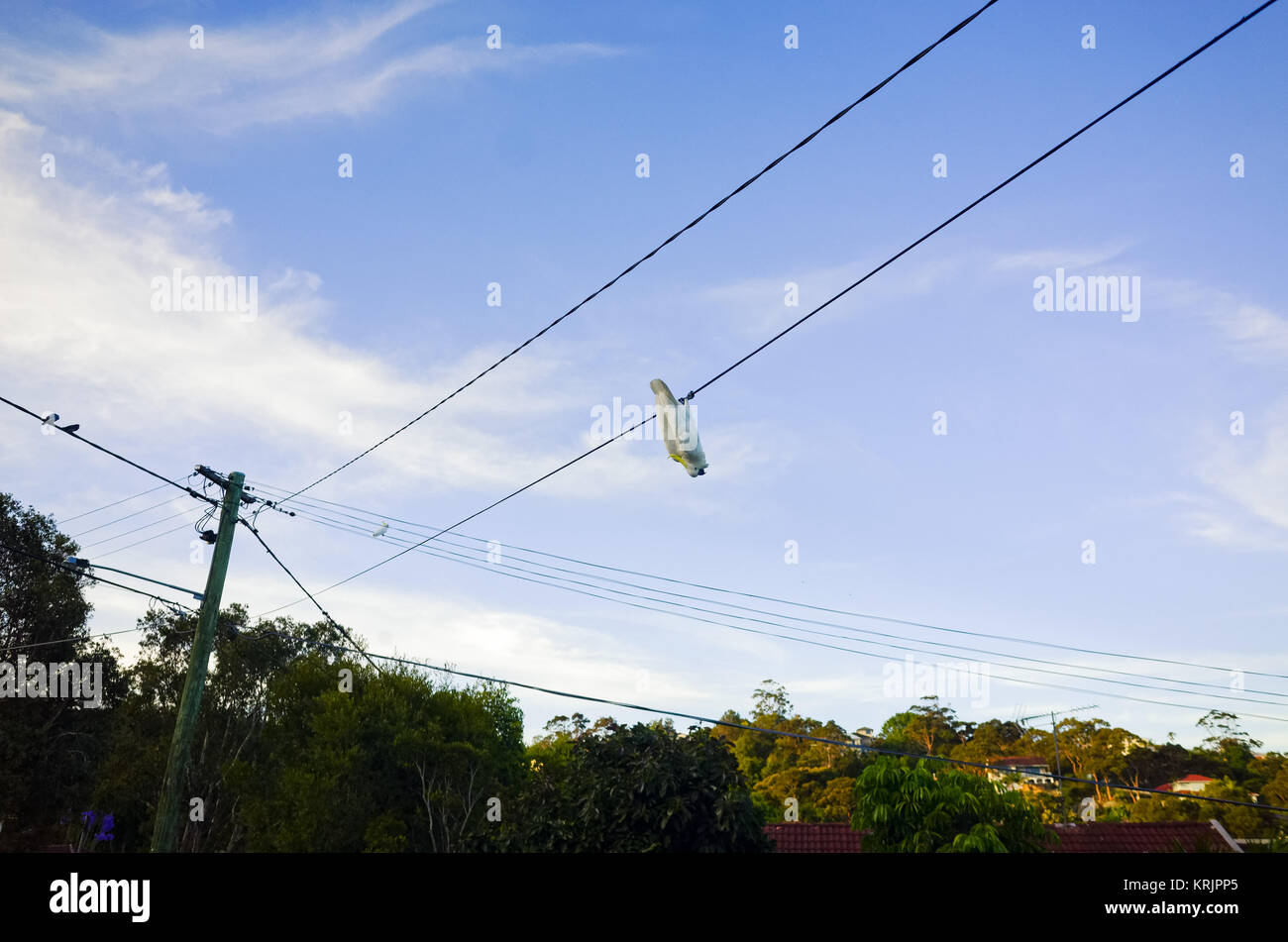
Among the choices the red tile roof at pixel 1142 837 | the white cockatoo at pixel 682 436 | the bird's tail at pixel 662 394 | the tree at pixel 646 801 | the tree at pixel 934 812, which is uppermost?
the bird's tail at pixel 662 394

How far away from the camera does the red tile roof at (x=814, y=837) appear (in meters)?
29.8

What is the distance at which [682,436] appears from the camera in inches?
346

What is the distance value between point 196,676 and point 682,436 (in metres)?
11.2

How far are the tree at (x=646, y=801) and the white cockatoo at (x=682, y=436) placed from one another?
9279 millimetres

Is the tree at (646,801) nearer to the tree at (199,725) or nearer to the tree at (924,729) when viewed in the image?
the tree at (199,725)

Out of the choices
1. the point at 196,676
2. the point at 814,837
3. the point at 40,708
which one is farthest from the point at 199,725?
the point at 196,676

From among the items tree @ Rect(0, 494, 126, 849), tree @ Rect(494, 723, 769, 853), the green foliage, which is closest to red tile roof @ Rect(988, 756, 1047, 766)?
the green foliage

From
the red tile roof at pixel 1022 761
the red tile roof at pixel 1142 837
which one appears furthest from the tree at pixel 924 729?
the red tile roof at pixel 1142 837

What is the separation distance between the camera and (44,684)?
35469mm

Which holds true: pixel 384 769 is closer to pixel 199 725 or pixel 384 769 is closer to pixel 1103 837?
pixel 199 725

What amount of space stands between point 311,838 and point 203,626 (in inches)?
954

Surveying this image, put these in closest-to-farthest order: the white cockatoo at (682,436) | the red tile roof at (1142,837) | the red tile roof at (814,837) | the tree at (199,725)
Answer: the white cockatoo at (682,436) → the red tile roof at (1142,837) → the red tile roof at (814,837) → the tree at (199,725)
